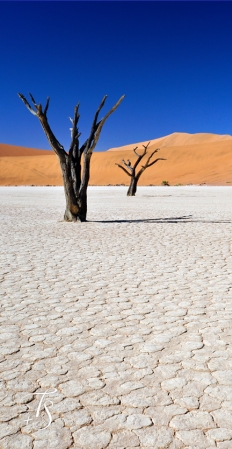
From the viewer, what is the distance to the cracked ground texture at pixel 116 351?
2.52 metres

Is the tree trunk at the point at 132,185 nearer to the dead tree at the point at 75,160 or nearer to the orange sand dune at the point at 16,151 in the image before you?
the dead tree at the point at 75,160

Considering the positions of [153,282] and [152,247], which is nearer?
[153,282]

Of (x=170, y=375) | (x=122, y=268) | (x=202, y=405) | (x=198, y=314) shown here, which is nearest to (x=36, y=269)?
(x=122, y=268)

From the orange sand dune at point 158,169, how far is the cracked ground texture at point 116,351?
50.9 meters

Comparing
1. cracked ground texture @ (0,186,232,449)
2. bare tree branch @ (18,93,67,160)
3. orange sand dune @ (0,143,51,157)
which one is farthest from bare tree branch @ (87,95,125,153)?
orange sand dune @ (0,143,51,157)

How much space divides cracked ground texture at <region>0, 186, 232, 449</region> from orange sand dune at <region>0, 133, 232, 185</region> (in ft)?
167

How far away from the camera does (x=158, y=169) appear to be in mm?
74438

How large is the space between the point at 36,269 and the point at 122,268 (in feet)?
4.30

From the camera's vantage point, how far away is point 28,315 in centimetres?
450

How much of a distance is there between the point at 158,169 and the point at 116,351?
72.0 m

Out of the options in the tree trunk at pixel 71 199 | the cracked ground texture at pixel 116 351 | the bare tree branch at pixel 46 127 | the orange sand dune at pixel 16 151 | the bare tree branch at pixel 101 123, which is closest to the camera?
the cracked ground texture at pixel 116 351

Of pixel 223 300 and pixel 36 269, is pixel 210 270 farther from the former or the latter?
pixel 36 269

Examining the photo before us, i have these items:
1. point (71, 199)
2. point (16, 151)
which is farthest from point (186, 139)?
point (71, 199)

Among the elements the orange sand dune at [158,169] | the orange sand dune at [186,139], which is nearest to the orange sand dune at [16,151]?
the orange sand dune at [186,139]
